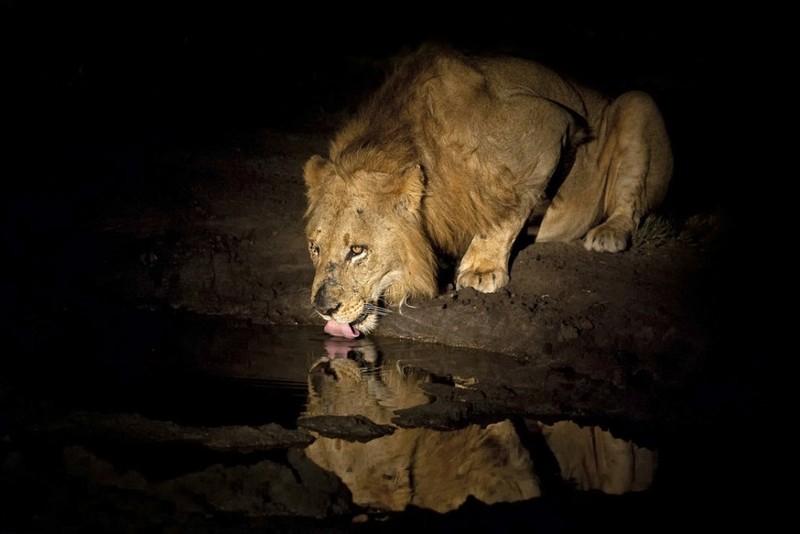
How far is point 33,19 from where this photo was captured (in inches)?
420

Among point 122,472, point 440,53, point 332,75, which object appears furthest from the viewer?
point 332,75

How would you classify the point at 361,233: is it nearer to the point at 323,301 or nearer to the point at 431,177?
the point at 323,301

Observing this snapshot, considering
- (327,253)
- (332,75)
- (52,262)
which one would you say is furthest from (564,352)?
(332,75)

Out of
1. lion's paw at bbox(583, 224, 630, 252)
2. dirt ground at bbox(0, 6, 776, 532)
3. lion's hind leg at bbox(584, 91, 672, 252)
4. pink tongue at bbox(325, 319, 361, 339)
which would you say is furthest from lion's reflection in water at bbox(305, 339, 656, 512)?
lion's hind leg at bbox(584, 91, 672, 252)

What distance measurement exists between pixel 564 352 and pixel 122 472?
2.42 meters

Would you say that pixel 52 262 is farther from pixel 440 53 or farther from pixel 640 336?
pixel 640 336

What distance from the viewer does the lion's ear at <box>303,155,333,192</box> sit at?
503cm

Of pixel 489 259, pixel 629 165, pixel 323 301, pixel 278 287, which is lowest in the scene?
pixel 278 287

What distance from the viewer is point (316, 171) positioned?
5043mm

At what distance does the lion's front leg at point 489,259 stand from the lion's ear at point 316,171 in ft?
3.19

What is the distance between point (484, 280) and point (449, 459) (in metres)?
1.86

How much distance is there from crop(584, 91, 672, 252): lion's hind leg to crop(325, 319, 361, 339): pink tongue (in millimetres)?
1829

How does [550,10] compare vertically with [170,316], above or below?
above

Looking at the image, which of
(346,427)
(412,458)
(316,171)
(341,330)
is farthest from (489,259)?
(412,458)
